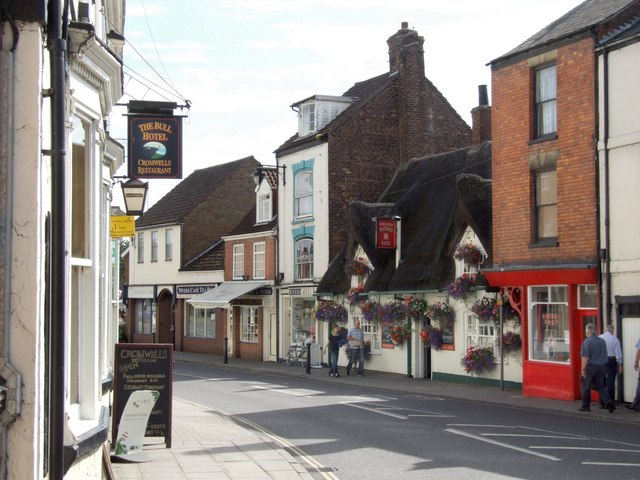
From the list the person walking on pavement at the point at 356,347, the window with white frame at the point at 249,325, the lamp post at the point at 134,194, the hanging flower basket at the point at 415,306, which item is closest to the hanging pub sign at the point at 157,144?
the lamp post at the point at 134,194

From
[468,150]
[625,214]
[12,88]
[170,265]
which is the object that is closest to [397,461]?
[12,88]

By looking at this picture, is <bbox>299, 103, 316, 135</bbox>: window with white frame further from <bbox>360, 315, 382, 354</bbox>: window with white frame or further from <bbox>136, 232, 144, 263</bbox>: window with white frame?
<bbox>136, 232, 144, 263</bbox>: window with white frame

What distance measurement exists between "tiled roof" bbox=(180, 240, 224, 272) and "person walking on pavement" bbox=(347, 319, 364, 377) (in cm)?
1542

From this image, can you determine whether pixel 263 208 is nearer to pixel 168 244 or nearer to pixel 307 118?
pixel 307 118

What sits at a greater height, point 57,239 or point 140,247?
point 140,247

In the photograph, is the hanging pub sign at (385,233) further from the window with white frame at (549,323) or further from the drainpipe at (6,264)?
the drainpipe at (6,264)

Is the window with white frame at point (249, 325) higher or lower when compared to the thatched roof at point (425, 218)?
lower

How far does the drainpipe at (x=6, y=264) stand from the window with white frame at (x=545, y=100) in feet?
59.8

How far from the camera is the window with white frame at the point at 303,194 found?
1425 inches

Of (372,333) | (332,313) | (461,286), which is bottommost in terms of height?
(372,333)

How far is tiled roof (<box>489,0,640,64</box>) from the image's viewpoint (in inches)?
815

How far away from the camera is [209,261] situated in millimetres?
45969

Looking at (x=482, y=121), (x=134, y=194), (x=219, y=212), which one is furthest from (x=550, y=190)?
(x=219, y=212)

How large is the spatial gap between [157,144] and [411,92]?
24641 mm
